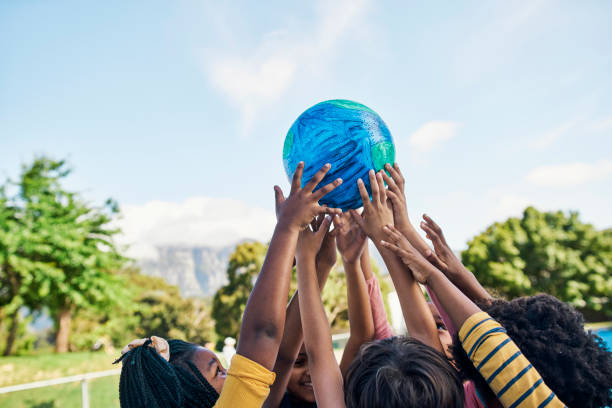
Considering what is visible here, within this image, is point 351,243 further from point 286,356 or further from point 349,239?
point 286,356

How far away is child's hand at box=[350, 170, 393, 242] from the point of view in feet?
6.34

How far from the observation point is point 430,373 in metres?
1.44

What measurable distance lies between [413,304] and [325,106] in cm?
115

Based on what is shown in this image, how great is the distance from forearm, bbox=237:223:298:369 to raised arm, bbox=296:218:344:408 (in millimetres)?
379

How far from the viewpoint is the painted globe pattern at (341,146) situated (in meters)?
2.06

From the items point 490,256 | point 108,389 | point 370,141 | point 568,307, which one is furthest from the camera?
point 490,256

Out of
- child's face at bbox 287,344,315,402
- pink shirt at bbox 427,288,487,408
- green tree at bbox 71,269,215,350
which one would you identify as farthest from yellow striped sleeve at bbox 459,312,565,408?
green tree at bbox 71,269,215,350

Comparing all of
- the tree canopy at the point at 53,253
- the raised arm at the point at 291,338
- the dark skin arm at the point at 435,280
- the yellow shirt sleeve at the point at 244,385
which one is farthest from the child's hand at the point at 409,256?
the tree canopy at the point at 53,253

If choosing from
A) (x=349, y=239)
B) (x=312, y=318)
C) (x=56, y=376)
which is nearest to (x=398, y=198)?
(x=349, y=239)

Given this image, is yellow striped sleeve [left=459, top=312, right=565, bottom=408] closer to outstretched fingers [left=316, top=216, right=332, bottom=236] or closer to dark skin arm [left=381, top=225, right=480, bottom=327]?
dark skin arm [left=381, top=225, right=480, bottom=327]

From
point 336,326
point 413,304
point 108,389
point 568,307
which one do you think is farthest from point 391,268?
point 336,326

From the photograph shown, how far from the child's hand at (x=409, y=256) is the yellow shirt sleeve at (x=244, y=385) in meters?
0.75

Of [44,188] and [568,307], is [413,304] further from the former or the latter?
[44,188]

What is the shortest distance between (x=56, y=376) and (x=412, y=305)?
19166mm
